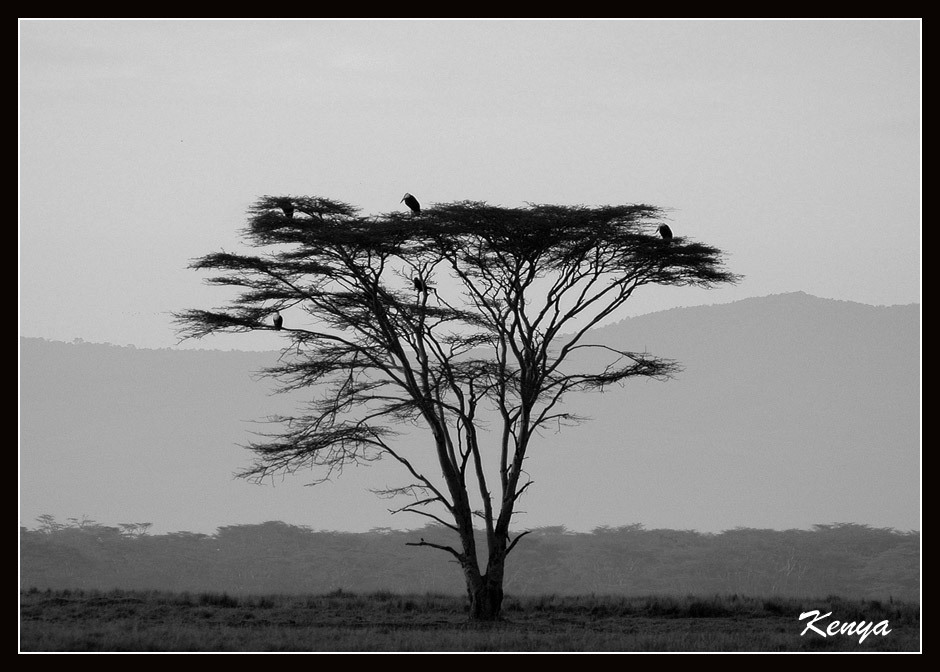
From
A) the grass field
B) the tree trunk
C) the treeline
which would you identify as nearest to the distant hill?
the treeline

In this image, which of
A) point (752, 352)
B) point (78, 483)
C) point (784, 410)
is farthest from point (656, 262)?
point (752, 352)

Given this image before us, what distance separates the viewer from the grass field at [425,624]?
16.2 metres

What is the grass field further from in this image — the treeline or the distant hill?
the distant hill

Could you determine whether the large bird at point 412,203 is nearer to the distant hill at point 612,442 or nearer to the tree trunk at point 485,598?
the tree trunk at point 485,598

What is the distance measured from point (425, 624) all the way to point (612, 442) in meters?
99.4

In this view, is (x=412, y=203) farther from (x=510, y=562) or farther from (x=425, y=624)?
(x=510, y=562)

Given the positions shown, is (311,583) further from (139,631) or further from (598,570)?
(139,631)

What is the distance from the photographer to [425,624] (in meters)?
19.2

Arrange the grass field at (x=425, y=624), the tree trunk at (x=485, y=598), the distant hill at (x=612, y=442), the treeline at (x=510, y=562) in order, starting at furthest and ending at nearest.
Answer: the distant hill at (x=612, y=442) → the treeline at (x=510, y=562) → the tree trunk at (x=485, y=598) → the grass field at (x=425, y=624)

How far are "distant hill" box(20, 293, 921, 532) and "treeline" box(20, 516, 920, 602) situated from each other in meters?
33.0

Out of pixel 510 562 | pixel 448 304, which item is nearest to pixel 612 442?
pixel 510 562

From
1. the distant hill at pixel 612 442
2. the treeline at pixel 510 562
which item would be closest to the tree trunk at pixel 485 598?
the treeline at pixel 510 562

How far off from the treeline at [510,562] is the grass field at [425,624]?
29.1 m
